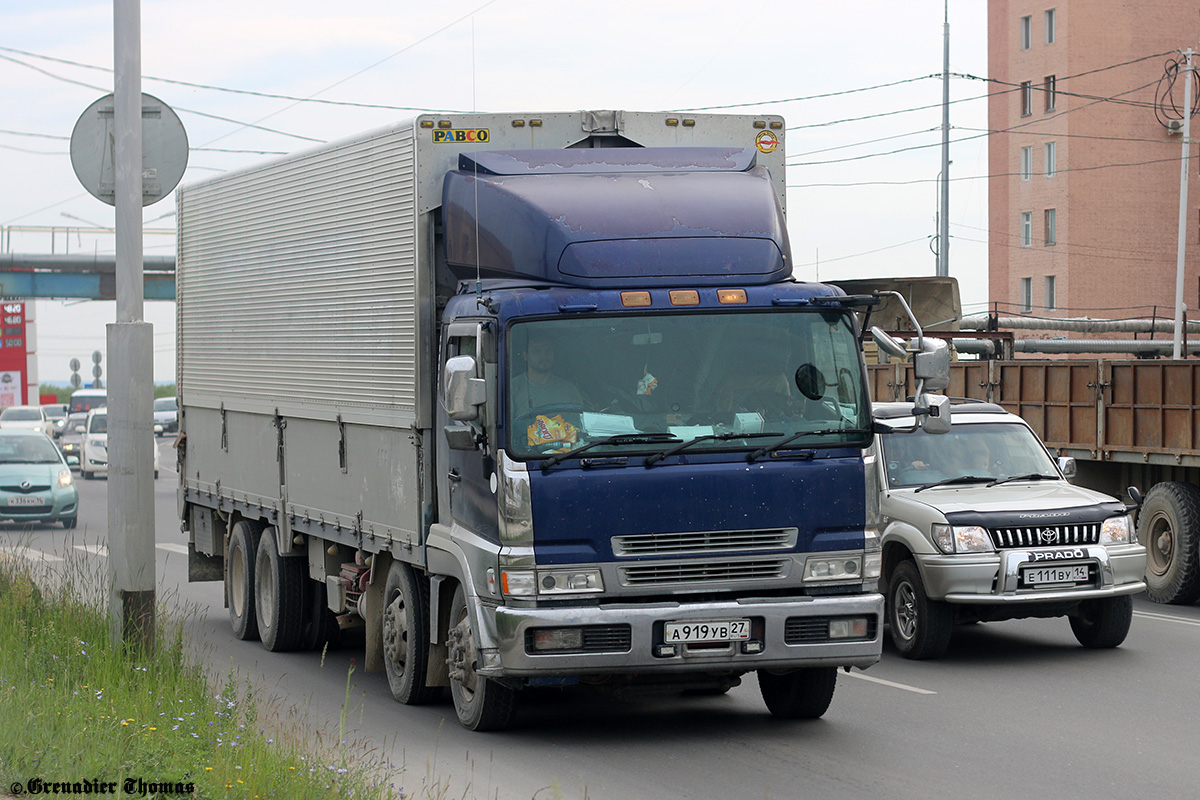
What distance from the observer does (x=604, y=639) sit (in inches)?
322

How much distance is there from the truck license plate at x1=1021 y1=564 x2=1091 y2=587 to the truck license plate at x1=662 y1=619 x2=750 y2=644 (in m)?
3.92

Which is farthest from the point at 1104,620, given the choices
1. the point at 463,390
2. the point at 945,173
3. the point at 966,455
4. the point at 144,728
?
the point at 945,173

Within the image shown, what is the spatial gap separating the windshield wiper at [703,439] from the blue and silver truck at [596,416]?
0.01 metres

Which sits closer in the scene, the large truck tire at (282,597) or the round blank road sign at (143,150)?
the round blank road sign at (143,150)

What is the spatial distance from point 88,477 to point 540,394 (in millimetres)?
39696

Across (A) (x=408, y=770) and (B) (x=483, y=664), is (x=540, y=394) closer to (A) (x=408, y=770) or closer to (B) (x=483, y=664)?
(B) (x=483, y=664)

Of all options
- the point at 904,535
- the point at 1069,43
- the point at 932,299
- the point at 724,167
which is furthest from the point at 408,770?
the point at 1069,43

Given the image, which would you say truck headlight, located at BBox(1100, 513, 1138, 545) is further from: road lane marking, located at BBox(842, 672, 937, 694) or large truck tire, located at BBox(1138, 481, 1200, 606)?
large truck tire, located at BBox(1138, 481, 1200, 606)

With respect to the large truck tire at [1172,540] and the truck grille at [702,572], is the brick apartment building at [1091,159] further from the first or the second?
the truck grille at [702,572]

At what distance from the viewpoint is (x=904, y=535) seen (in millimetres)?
11930

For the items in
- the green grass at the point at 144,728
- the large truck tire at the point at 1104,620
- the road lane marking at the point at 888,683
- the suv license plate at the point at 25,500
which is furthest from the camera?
the suv license plate at the point at 25,500

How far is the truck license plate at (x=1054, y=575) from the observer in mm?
11461

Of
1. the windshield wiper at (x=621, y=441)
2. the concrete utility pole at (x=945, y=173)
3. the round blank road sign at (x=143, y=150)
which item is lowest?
the windshield wiper at (x=621, y=441)

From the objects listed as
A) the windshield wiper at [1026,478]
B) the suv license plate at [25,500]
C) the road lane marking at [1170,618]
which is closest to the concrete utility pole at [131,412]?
the windshield wiper at [1026,478]
